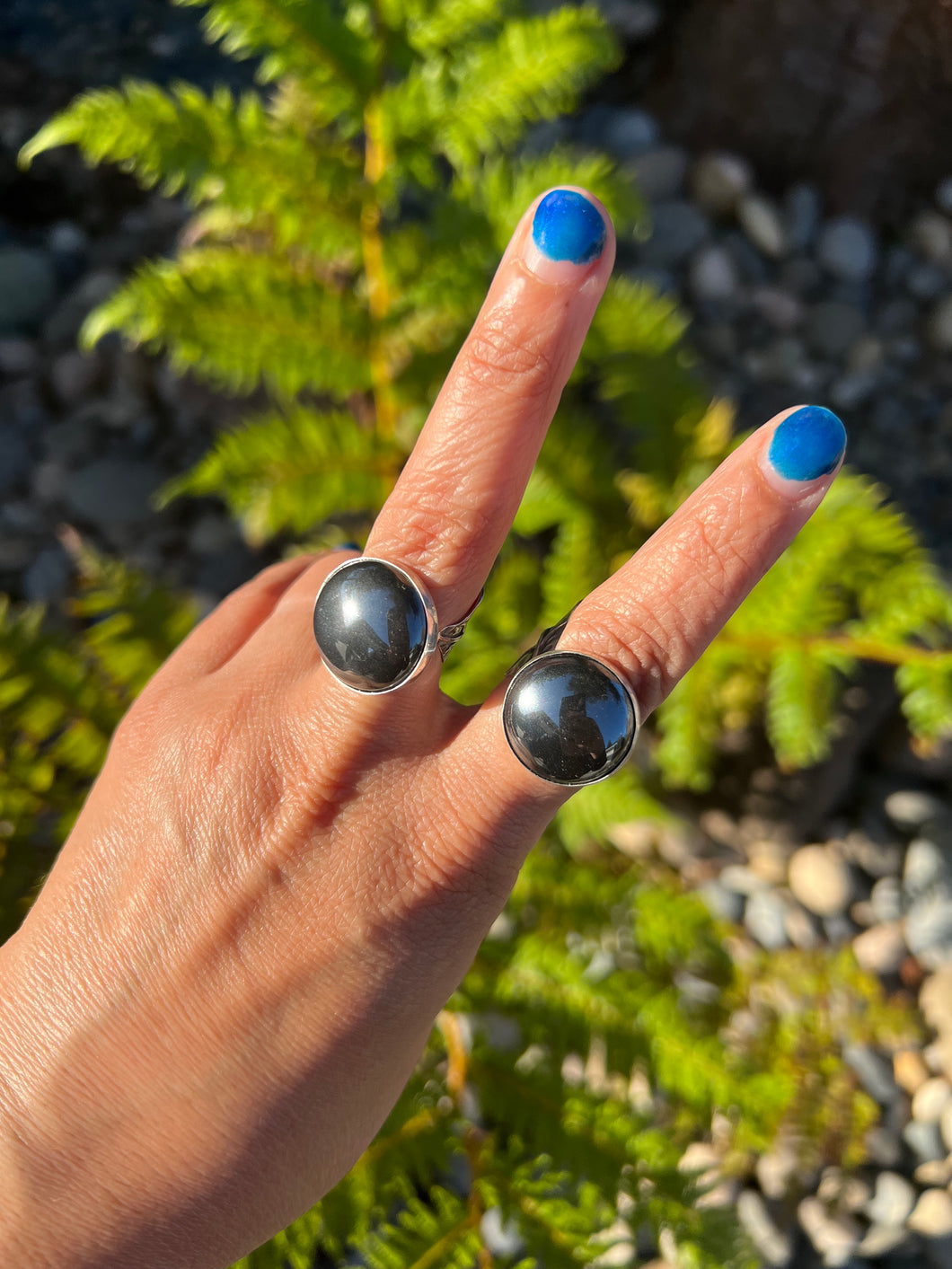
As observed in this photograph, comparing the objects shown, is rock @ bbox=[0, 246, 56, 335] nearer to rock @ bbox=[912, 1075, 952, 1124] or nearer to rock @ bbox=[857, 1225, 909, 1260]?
rock @ bbox=[912, 1075, 952, 1124]

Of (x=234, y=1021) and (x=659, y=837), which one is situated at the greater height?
(x=234, y=1021)

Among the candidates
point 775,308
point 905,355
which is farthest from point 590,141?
point 905,355

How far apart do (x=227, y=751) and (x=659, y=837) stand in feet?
6.72

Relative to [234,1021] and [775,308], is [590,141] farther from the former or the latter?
[234,1021]

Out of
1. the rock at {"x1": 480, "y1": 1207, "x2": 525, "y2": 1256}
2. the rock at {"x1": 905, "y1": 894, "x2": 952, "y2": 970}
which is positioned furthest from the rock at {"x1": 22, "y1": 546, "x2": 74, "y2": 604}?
the rock at {"x1": 905, "y1": 894, "x2": 952, "y2": 970}

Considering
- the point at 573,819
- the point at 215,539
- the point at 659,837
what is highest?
the point at 215,539

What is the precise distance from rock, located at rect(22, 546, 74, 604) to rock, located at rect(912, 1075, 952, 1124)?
316 cm

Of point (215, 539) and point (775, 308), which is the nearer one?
point (215, 539)

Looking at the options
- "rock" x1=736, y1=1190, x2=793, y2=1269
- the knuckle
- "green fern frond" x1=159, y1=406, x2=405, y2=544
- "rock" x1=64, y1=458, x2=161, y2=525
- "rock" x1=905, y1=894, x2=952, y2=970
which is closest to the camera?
the knuckle

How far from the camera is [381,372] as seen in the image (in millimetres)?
2297

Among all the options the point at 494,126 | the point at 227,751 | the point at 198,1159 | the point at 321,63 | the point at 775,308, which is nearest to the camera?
the point at 198,1159

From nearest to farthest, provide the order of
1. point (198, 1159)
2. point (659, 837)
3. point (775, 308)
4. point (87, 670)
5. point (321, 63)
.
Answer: point (198, 1159) → point (321, 63) → point (87, 670) → point (659, 837) → point (775, 308)

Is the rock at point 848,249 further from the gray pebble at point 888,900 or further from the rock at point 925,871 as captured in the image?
the gray pebble at point 888,900

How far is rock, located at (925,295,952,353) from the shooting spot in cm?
337
